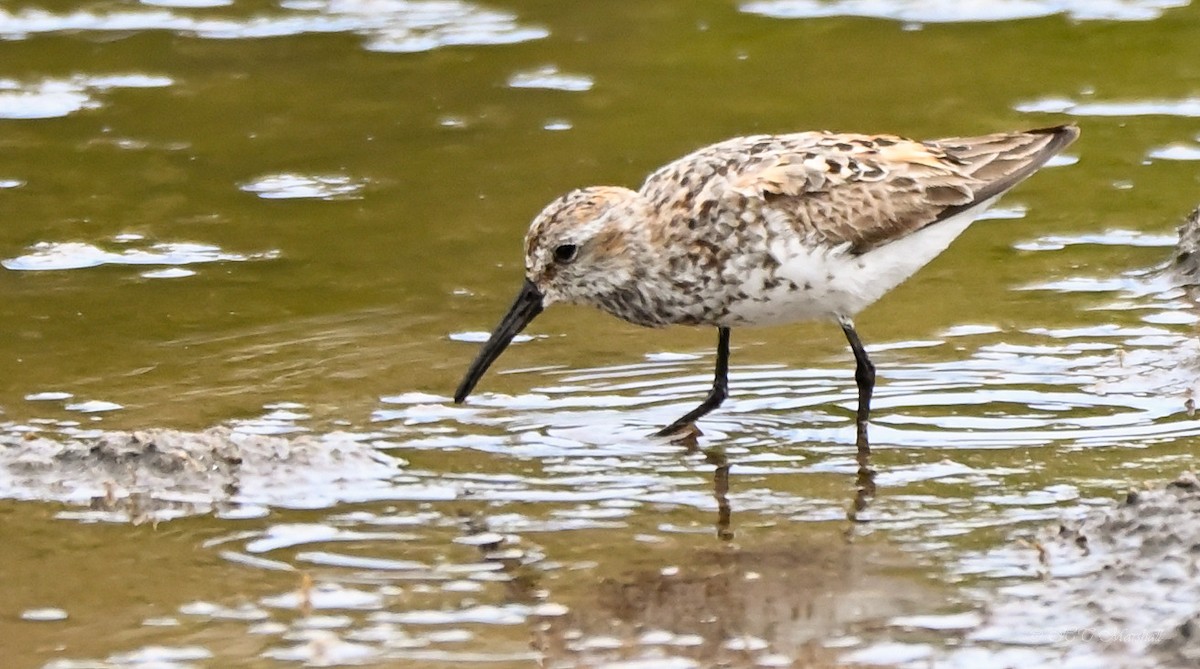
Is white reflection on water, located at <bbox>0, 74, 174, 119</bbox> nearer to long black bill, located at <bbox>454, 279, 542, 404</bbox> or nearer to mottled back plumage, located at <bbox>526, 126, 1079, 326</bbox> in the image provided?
long black bill, located at <bbox>454, 279, 542, 404</bbox>

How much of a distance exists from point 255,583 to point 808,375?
2.78 metres

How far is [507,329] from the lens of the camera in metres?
7.02

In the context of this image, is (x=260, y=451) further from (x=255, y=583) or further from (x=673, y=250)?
(x=673, y=250)

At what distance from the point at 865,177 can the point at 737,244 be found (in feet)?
2.37

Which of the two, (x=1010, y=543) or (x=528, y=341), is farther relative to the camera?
(x=528, y=341)

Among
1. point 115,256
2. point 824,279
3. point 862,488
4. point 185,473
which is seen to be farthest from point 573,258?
point 115,256

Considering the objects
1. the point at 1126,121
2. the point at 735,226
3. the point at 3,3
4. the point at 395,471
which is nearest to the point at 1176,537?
the point at 735,226

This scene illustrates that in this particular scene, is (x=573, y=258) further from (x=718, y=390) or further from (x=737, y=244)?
(x=718, y=390)

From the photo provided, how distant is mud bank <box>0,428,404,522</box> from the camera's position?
6.25 m

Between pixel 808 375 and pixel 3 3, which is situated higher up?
pixel 3 3

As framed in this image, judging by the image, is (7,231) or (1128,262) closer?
(1128,262)

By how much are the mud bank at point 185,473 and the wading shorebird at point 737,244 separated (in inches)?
29.9

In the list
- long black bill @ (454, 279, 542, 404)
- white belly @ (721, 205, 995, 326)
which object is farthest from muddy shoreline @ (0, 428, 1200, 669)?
white belly @ (721, 205, 995, 326)

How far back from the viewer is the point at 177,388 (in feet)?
24.5
